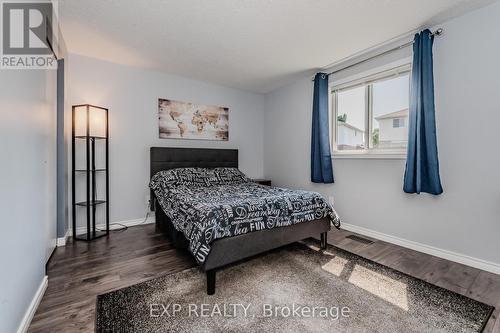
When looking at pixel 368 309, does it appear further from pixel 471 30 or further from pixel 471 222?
pixel 471 30

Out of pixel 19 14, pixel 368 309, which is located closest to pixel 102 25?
pixel 19 14

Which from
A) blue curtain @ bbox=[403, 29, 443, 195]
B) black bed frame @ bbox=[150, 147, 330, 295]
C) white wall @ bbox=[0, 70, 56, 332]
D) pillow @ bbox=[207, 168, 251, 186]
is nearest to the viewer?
white wall @ bbox=[0, 70, 56, 332]

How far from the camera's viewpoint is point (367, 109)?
3.16 meters

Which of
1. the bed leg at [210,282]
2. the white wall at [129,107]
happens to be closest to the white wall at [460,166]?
the bed leg at [210,282]

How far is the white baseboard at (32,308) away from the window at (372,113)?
3542mm

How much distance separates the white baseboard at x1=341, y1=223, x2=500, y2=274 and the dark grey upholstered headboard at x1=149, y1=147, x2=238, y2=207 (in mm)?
2299

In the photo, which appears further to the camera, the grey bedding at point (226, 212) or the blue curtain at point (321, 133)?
the blue curtain at point (321, 133)

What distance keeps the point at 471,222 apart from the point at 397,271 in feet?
2.96

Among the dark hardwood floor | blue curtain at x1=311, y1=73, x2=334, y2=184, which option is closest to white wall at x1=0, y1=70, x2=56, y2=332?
the dark hardwood floor

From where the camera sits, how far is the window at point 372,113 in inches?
111

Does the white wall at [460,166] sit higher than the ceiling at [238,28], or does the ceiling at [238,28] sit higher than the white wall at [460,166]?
the ceiling at [238,28]

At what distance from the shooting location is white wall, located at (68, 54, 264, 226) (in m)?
3.14

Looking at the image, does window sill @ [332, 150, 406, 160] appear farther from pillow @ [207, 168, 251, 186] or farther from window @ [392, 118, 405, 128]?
pillow @ [207, 168, 251, 186]

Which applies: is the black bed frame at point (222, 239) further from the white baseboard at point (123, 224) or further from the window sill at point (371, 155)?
the window sill at point (371, 155)
